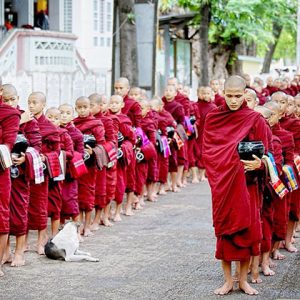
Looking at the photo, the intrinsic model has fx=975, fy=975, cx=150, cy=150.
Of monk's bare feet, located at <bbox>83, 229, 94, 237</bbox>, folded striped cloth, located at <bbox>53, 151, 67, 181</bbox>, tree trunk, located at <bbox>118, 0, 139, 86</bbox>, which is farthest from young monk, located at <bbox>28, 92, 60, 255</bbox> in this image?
tree trunk, located at <bbox>118, 0, 139, 86</bbox>

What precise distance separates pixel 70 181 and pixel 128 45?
295 inches

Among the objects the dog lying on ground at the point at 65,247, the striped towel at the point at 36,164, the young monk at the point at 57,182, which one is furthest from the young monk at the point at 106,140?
the striped towel at the point at 36,164

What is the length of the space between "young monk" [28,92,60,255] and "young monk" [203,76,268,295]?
2.31 meters

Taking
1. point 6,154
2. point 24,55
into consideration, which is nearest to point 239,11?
point 24,55

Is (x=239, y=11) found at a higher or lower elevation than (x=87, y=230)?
higher

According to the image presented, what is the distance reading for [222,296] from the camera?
8.76 metres

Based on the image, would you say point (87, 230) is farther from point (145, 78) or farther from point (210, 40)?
point (210, 40)

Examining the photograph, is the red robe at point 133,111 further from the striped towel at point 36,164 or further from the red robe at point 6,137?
the red robe at point 6,137

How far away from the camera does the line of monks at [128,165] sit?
341 inches

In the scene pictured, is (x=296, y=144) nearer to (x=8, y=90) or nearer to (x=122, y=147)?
(x=122, y=147)

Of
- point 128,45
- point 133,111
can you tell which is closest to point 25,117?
point 133,111

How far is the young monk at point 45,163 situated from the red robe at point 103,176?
1.99 metres

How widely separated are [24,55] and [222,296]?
1400 centimetres

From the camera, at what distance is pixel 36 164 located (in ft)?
32.7
